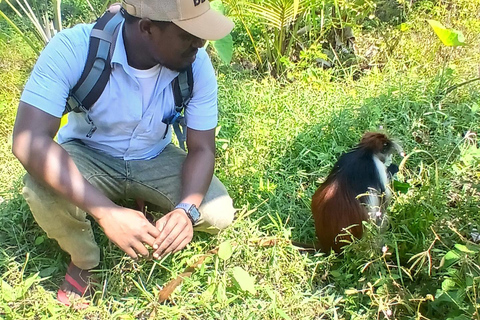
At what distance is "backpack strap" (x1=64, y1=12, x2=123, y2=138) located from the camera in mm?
2180

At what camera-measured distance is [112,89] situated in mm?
2277

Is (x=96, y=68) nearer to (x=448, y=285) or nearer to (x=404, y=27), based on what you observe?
(x=448, y=285)

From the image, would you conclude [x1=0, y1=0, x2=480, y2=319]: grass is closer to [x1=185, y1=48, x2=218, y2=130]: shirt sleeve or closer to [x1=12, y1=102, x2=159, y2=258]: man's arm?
[x1=12, y1=102, x2=159, y2=258]: man's arm

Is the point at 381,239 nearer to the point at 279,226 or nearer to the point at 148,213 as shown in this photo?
the point at 279,226

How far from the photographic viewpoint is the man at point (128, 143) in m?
2.07

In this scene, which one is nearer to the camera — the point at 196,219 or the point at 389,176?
the point at 196,219

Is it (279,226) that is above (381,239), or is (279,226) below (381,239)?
below

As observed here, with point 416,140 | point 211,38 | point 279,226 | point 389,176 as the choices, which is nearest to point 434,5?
point 416,140

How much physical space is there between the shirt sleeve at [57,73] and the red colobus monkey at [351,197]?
1450 millimetres

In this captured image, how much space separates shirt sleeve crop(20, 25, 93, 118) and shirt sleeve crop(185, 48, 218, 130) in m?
0.57

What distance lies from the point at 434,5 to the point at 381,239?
4.01 m

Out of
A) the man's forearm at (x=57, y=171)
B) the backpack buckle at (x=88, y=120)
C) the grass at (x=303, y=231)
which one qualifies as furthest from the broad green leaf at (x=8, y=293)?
the backpack buckle at (x=88, y=120)

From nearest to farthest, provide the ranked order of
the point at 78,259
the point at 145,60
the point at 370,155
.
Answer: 1. the point at 145,60
2. the point at 78,259
3. the point at 370,155

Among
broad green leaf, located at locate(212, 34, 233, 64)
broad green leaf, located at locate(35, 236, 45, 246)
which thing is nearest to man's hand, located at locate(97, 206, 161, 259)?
broad green leaf, located at locate(35, 236, 45, 246)
